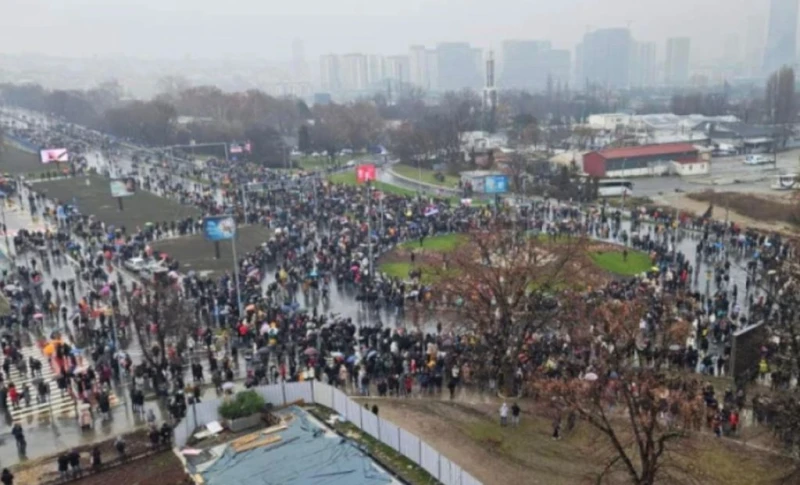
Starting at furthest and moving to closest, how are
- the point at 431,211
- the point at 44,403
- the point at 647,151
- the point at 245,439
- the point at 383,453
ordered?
1. the point at 647,151
2. the point at 431,211
3. the point at 44,403
4. the point at 245,439
5. the point at 383,453

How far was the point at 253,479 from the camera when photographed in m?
16.6

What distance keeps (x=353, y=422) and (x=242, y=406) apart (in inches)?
123

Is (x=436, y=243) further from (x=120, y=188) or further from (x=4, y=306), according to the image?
(x=120, y=188)

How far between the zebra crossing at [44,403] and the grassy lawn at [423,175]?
4887 centimetres

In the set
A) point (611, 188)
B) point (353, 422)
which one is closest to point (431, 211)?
point (611, 188)

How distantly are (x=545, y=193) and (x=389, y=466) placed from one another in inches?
1792

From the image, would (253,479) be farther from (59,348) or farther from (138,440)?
(59,348)

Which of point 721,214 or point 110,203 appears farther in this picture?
point 110,203

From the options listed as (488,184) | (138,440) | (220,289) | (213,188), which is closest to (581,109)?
(213,188)

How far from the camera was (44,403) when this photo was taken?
22.3 metres

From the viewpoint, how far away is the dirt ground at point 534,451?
1683 centimetres

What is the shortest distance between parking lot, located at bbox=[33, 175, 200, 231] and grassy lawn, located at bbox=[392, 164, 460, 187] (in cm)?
2622

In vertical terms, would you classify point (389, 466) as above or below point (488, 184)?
below

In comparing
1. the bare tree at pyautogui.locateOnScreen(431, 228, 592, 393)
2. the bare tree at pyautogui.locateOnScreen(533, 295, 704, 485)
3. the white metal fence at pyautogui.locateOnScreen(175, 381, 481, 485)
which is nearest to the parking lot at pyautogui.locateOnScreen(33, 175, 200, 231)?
the white metal fence at pyautogui.locateOnScreen(175, 381, 481, 485)
